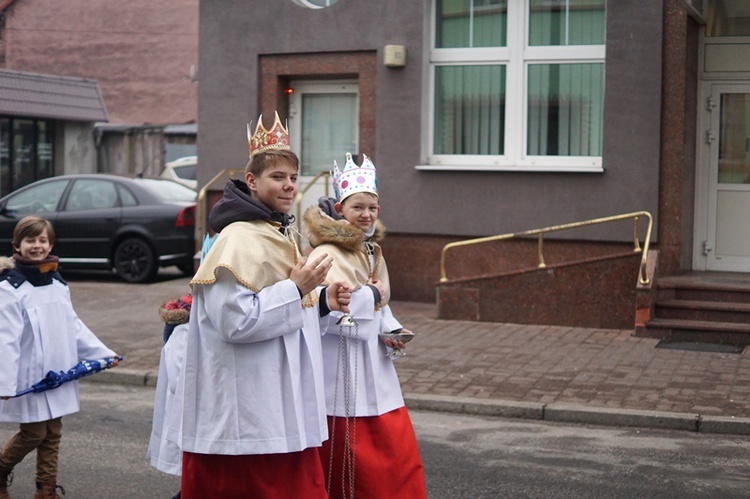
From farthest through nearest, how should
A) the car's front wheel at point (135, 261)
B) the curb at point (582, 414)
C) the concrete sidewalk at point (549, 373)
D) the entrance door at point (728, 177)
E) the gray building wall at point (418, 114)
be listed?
the car's front wheel at point (135, 261) < the entrance door at point (728, 177) < the gray building wall at point (418, 114) < the concrete sidewalk at point (549, 373) < the curb at point (582, 414)

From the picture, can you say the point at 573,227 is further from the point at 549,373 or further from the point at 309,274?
the point at 309,274

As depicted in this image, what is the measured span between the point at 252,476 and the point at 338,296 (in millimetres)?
860

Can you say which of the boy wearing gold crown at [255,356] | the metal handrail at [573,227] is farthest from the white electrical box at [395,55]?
the boy wearing gold crown at [255,356]

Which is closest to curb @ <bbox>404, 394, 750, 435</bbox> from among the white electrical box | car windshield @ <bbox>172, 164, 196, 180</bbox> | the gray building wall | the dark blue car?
the gray building wall

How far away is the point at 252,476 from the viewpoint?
4648 mm

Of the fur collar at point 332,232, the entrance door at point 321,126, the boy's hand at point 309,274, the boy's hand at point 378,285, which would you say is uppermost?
the entrance door at point 321,126

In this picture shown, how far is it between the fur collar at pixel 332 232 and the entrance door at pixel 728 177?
10237 millimetres

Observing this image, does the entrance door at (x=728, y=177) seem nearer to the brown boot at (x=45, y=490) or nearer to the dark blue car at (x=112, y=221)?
the dark blue car at (x=112, y=221)

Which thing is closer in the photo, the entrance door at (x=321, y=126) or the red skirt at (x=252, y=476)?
the red skirt at (x=252, y=476)

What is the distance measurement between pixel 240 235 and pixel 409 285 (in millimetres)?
11094

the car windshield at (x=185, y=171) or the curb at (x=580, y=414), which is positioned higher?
the car windshield at (x=185, y=171)

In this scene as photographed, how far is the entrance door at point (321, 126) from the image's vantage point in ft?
54.3

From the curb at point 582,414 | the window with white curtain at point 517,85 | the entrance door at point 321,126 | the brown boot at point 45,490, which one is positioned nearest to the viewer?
the brown boot at point 45,490

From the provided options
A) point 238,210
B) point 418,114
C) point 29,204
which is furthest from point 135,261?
point 238,210
